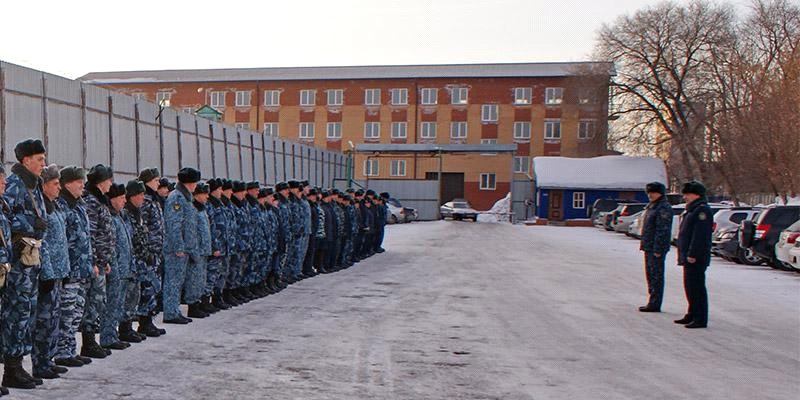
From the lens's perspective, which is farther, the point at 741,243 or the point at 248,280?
the point at 741,243

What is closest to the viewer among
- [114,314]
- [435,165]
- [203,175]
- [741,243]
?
[114,314]

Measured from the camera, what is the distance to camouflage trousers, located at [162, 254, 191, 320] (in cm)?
996

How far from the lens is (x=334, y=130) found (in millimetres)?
72812

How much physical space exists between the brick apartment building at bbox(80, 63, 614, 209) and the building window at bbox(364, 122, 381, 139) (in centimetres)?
8

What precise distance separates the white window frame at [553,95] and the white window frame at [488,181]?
739 cm

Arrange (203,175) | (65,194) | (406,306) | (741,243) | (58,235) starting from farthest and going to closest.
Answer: (203,175)
(741,243)
(406,306)
(65,194)
(58,235)

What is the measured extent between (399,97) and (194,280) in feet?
204

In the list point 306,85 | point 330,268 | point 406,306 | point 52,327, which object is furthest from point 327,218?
point 306,85

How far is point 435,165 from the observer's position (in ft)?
227

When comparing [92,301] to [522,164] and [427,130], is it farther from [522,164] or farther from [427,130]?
[427,130]

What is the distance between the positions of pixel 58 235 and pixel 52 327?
0.76m

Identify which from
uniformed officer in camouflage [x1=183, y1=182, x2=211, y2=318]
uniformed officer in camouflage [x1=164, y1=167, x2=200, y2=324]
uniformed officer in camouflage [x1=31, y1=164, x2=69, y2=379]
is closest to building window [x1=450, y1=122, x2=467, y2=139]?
uniformed officer in camouflage [x1=183, y1=182, x2=211, y2=318]

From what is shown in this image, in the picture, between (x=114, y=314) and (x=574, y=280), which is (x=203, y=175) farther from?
(x=114, y=314)

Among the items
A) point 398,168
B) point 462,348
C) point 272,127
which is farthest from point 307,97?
point 462,348
